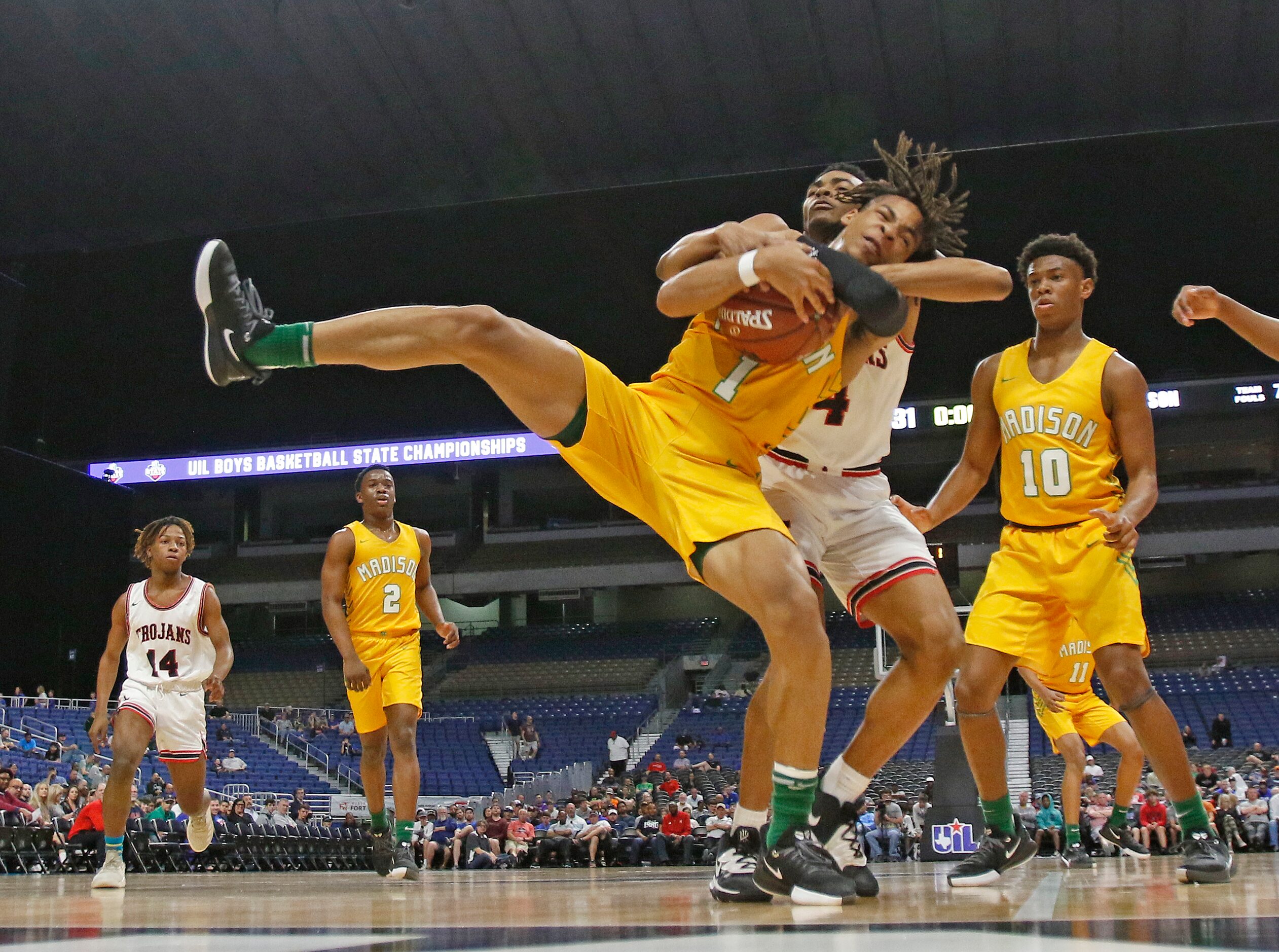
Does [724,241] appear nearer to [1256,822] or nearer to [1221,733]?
[1256,822]

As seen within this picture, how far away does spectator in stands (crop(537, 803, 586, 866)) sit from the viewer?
45.5 feet

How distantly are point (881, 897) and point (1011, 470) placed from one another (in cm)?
169

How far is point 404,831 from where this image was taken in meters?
5.99

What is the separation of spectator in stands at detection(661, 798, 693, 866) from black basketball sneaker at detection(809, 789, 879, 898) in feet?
33.0

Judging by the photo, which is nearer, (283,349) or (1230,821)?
(283,349)

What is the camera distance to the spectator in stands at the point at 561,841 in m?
13.9

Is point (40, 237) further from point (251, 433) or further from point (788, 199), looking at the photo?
point (788, 199)

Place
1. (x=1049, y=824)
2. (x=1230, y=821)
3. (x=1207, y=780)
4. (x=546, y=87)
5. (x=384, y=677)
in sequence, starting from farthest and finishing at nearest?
(x=546, y=87) < (x=1207, y=780) < (x=1049, y=824) < (x=1230, y=821) < (x=384, y=677)

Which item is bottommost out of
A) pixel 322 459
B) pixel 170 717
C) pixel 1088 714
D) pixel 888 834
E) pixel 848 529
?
pixel 888 834

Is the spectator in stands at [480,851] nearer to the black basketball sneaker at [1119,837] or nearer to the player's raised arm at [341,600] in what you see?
the black basketball sneaker at [1119,837]

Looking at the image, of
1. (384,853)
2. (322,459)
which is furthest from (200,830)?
(322,459)

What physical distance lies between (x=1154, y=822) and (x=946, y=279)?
1144 centimetres

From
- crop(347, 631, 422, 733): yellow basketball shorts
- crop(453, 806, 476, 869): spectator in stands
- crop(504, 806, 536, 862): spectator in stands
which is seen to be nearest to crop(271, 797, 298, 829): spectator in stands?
crop(453, 806, 476, 869): spectator in stands

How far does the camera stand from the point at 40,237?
18.2 metres
